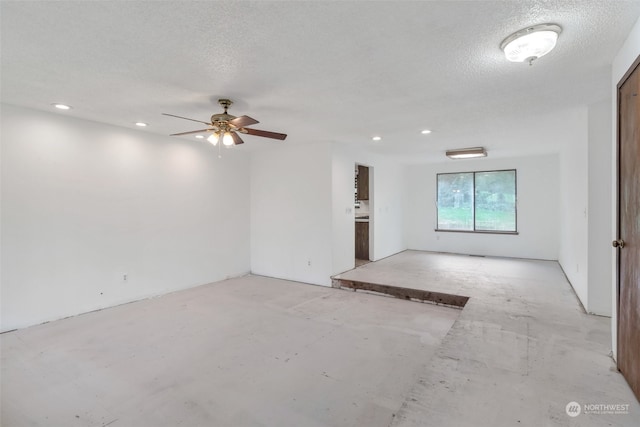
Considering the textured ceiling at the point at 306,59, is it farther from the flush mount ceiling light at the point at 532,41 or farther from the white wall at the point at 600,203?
the white wall at the point at 600,203

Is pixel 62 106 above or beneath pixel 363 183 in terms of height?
above

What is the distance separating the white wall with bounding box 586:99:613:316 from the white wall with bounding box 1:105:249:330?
17.0 ft

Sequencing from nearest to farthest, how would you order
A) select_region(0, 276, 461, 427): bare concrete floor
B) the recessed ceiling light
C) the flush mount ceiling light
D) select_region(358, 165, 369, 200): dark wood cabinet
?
the flush mount ceiling light → select_region(0, 276, 461, 427): bare concrete floor → the recessed ceiling light → select_region(358, 165, 369, 200): dark wood cabinet

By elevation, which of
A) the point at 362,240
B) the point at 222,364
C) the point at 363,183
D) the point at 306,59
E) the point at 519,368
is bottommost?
the point at 222,364

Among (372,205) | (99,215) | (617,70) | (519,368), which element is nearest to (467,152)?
(372,205)

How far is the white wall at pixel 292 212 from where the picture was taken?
5.19 metres

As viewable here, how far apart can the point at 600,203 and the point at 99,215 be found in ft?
19.2

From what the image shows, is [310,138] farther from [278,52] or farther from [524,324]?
[524,324]

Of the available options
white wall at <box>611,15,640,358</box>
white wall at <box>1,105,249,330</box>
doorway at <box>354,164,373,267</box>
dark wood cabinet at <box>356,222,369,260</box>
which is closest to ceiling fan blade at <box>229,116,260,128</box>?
white wall at <box>1,105,249,330</box>

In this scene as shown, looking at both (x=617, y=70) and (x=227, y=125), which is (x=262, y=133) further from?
(x=617, y=70)

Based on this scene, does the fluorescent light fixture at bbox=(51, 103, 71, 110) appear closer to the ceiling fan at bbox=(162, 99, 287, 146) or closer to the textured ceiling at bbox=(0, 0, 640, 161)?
the textured ceiling at bbox=(0, 0, 640, 161)

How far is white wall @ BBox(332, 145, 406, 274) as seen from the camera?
527 centimetres

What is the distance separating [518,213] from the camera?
6859mm

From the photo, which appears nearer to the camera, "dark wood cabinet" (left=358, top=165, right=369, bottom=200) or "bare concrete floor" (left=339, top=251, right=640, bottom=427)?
"bare concrete floor" (left=339, top=251, right=640, bottom=427)
